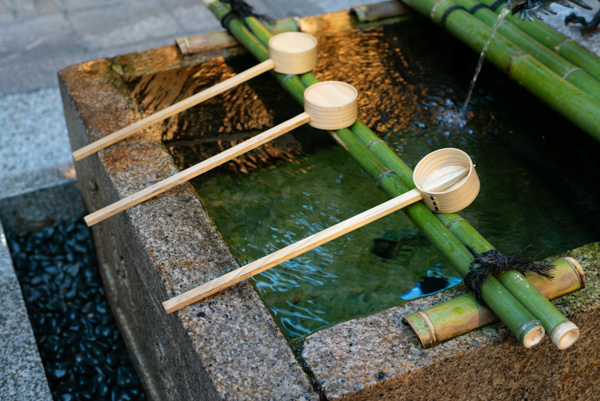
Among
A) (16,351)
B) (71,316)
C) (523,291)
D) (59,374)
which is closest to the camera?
(523,291)

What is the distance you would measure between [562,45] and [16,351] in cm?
320

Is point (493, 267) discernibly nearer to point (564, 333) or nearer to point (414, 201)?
point (564, 333)

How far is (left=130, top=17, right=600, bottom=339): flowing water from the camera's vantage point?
2.40 meters

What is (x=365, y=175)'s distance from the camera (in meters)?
2.94

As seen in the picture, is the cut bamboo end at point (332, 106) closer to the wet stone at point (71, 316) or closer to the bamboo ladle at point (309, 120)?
the bamboo ladle at point (309, 120)

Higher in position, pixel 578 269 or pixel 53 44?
pixel 578 269

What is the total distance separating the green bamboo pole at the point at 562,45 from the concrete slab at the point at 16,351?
10.0 ft

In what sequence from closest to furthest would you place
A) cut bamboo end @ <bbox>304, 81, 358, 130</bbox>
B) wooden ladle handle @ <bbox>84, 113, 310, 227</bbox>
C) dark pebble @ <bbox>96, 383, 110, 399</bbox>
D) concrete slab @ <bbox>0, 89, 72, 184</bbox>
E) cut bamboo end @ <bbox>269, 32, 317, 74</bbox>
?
1. wooden ladle handle @ <bbox>84, 113, 310, 227</bbox>
2. cut bamboo end @ <bbox>304, 81, 358, 130</bbox>
3. cut bamboo end @ <bbox>269, 32, 317, 74</bbox>
4. dark pebble @ <bbox>96, 383, 110, 399</bbox>
5. concrete slab @ <bbox>0, 89, 72, 184</bbox>

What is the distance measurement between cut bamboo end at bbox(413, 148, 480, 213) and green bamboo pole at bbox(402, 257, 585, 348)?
340 millimetres

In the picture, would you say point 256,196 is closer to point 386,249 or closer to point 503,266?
point 386,249

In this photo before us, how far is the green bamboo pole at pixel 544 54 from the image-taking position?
9.29 ft

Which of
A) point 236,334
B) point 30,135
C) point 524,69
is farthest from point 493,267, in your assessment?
point 30,135

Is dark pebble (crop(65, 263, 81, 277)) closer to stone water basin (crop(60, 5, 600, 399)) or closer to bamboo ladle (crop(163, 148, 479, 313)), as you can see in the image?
stone water basin (crop(60, 5, 600, 399))

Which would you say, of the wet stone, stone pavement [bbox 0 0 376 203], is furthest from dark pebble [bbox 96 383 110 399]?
stone pavement [bbox 0 0 376 203]
